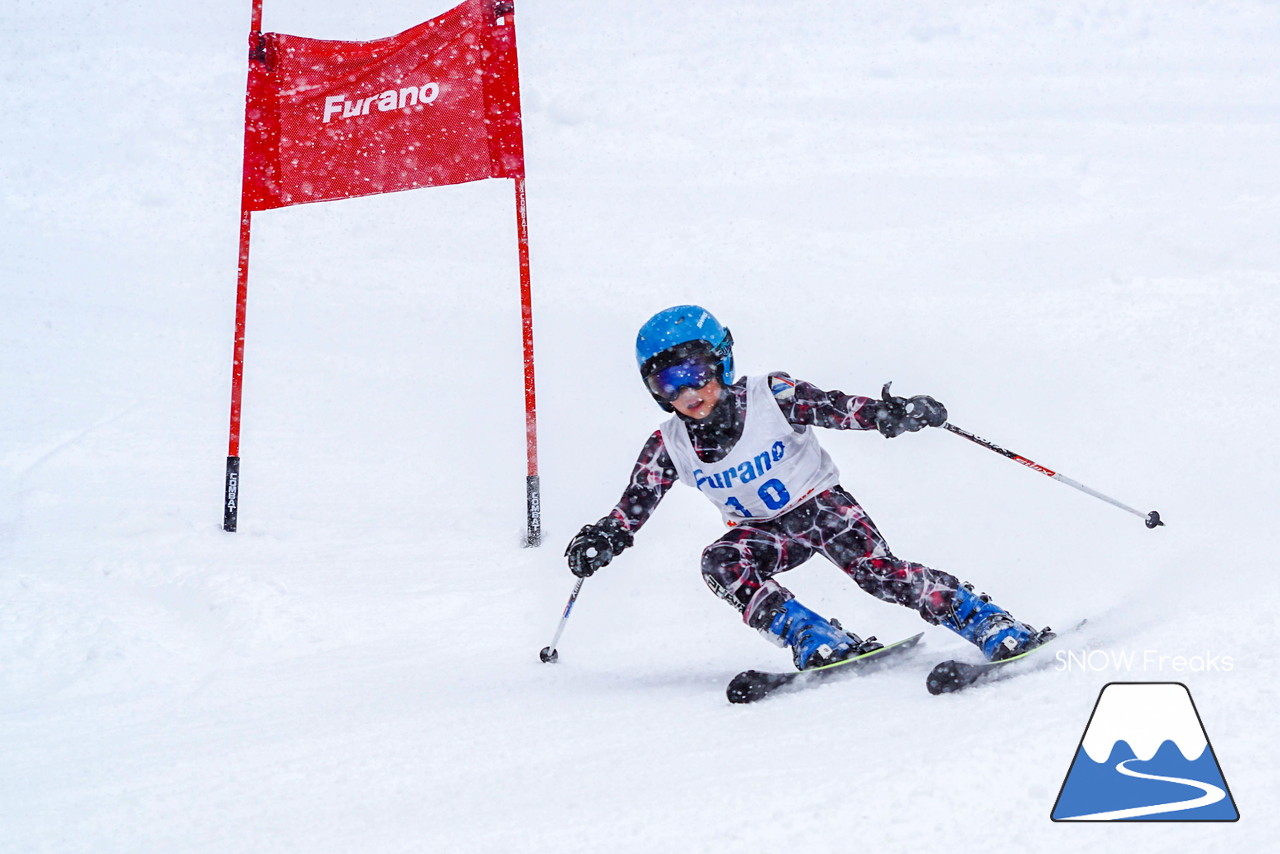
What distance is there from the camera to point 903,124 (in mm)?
11445

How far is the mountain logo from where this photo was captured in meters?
2.31

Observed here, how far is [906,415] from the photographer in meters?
3.62

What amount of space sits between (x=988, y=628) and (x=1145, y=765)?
2.96 ft

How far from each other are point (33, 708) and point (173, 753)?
78cm

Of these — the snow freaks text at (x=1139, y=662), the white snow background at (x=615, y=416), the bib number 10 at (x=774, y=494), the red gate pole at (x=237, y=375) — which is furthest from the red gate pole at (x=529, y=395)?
the snow freaks text at (x=1139, y=662)

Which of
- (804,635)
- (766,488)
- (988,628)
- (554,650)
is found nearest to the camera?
(988,628)

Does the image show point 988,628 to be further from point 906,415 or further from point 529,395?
point 529,395

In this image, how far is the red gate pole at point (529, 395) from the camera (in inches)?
228

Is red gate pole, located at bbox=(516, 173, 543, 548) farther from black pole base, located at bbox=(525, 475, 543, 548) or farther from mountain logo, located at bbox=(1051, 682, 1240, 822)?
mountain logo, located at bbox=(1051, 682, 1240, 822)

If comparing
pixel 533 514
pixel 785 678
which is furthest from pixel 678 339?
pixel 533 514

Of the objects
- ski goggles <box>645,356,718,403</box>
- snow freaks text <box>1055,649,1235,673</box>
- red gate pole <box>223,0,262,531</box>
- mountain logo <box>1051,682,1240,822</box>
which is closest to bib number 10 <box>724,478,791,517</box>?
ski goggles <box>645,356,718,403</box>

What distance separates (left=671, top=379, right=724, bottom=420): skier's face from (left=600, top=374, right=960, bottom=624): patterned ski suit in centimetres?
4

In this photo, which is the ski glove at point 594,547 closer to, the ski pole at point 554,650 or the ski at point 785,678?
the ski pole at point 554,650

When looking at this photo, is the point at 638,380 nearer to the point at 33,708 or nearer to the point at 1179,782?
the point at 33,708
